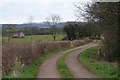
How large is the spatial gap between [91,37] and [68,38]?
604 cm

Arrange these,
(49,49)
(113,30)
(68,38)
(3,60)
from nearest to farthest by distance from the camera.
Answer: (3,60) → (113,30) → (49,49) → (68,38)

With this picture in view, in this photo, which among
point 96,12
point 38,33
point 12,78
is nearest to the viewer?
point 12,78

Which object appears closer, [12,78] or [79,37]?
[12,78]

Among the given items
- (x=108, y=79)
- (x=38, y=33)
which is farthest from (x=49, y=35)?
(x=108, y=79)

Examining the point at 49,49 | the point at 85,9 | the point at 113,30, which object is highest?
the point at 85,9

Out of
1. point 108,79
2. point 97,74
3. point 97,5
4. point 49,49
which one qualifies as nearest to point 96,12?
point 97,5

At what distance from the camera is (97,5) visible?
61.5ft

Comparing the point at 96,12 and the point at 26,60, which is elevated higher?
the point at 96,12

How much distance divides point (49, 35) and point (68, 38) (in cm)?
1689

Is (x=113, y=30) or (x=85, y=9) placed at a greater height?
(x=85, y=9)

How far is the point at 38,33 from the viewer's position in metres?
87.4

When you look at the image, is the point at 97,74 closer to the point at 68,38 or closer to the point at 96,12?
the point at 96,12

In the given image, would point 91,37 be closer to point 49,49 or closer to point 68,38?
point 68,38

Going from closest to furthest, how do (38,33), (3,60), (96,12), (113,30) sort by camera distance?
(3,60), (113,30), (96,12), (38,33)
